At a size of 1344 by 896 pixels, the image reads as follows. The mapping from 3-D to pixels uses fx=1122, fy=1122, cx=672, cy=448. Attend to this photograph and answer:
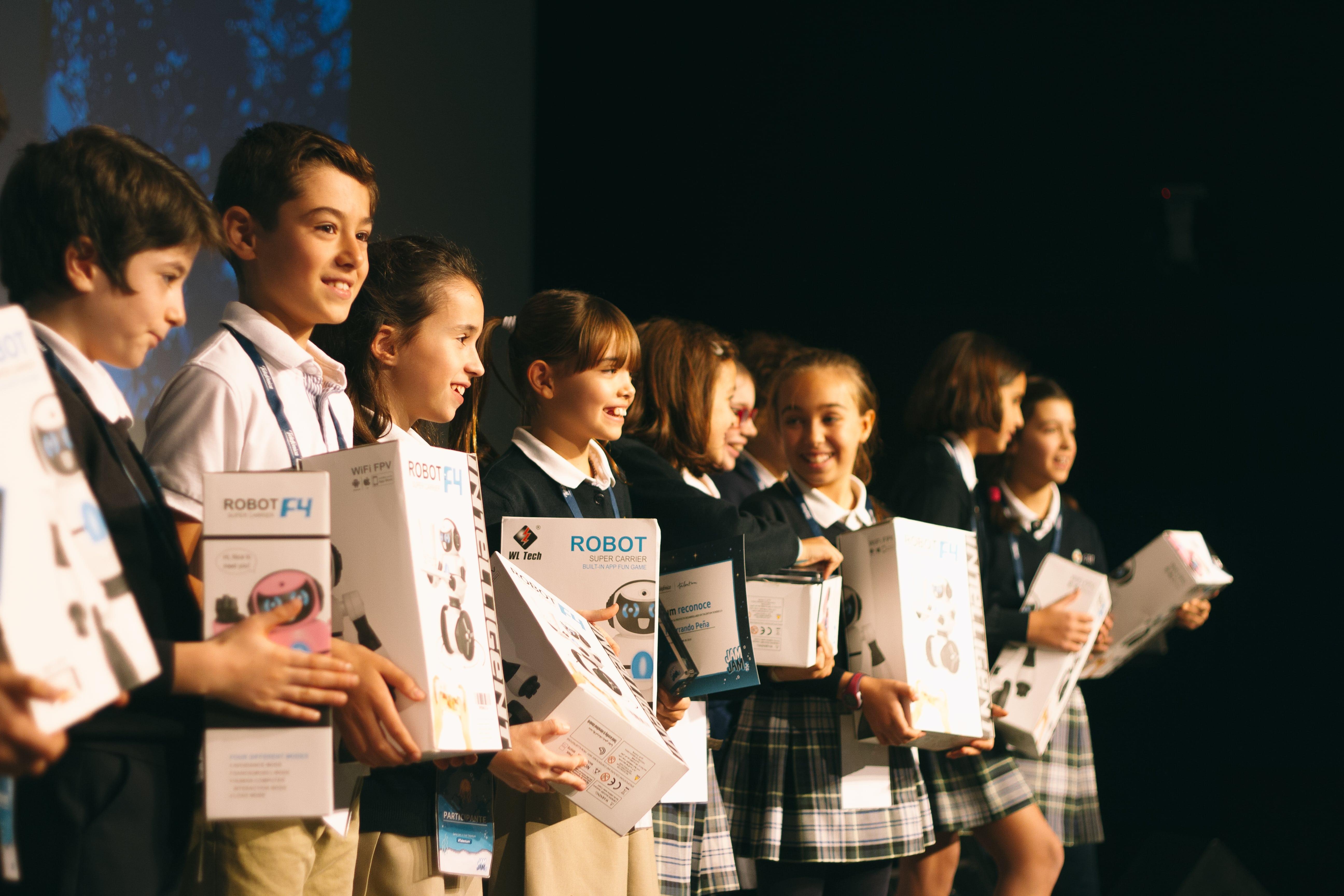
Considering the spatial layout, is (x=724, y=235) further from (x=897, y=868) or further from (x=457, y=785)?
(x=457, y=785)

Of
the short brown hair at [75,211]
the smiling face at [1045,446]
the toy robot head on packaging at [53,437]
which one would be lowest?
the toy robot head on packaging at [53,437]

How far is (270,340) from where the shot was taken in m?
1.47

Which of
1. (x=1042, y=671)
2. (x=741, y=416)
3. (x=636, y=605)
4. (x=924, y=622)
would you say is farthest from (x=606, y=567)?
(x=741, y=416)

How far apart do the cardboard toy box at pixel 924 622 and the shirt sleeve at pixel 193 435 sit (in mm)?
1240

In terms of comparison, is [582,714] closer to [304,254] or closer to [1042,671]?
[304,254]

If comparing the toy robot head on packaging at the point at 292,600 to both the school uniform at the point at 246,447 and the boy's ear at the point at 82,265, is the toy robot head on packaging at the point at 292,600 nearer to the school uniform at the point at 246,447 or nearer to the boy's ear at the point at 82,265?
the school uniform at the point at 246,447

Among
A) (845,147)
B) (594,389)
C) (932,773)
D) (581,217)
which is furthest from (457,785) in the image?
(845,147)

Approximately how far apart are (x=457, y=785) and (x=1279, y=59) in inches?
173

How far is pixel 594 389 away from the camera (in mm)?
2047

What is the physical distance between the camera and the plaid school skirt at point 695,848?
2.08 metres

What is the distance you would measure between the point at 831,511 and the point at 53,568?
1811 millimetres

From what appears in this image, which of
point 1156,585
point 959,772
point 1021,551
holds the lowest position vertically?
point 959,772

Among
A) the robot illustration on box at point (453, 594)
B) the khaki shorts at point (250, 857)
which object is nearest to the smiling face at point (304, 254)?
the robot illustration on box at point (453, 594)

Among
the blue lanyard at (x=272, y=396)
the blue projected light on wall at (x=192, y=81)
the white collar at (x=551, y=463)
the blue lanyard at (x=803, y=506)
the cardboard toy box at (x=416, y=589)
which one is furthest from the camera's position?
the blue lanyard at (x=803, y=506)
